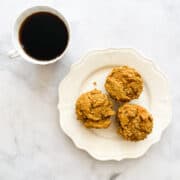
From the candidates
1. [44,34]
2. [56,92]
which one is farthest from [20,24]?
[56,92]

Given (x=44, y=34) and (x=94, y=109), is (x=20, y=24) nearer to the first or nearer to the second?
(x=44, y=34)

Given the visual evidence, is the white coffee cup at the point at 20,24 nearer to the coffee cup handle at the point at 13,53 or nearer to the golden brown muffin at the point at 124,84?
the coffee cup handle at the point at 13,53

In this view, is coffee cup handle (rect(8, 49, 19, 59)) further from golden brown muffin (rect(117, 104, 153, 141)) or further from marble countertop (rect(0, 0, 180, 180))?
golden brown muffin (rect(117, 104, 153, 141))

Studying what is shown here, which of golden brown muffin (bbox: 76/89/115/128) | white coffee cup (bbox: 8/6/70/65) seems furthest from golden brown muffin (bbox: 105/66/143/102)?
white coffee cup (bbox: 8/6/70/65)

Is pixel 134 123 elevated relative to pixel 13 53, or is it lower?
lower

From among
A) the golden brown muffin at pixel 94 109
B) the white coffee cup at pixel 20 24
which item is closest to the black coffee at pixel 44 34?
the white coffee cup at pixel 20 24

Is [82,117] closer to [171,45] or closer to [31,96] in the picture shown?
[31,96]

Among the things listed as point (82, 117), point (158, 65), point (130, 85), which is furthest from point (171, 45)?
point (82, 117)
